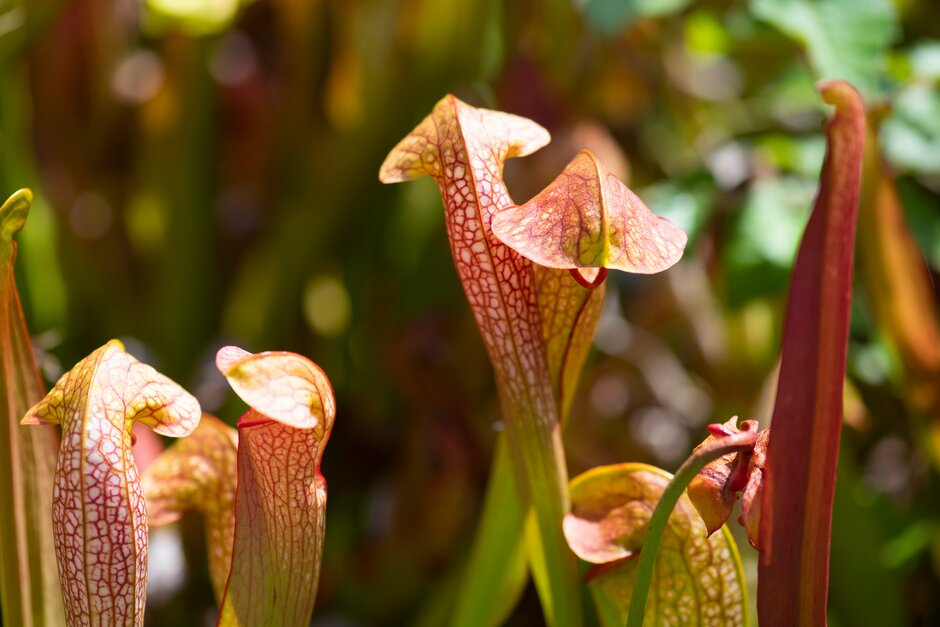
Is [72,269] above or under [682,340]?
above

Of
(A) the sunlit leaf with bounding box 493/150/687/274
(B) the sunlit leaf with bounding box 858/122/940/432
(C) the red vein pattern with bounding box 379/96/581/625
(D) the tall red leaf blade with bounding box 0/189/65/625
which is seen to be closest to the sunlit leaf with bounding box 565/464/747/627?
(C) the red vein pattern with bounding box 379/96/581/625

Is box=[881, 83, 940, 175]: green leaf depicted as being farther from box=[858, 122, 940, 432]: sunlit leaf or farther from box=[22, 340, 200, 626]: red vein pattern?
box=[22, 340, 200, 626]: red vein pattern

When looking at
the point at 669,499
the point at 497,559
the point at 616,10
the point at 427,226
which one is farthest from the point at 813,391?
the point at 427,226

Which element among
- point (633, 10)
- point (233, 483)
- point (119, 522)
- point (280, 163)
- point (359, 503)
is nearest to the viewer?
point (119, 522)

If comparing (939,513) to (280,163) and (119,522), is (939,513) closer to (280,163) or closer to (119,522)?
(119,522)

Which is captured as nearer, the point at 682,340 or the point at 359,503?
the point at 359,503

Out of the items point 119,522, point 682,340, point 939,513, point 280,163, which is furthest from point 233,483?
point 682,340
